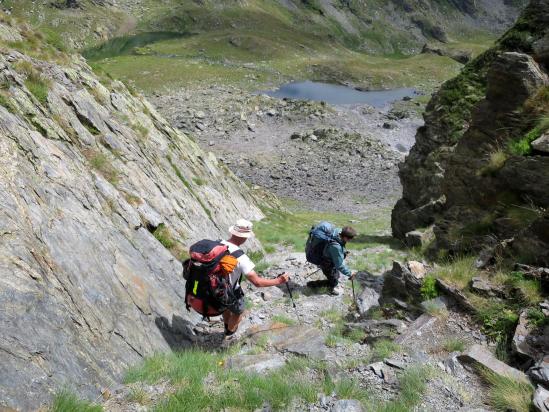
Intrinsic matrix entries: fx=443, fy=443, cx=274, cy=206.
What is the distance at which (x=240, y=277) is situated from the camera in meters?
8.30

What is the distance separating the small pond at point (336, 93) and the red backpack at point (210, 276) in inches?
3187

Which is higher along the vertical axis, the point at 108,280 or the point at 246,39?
the point at 108,280

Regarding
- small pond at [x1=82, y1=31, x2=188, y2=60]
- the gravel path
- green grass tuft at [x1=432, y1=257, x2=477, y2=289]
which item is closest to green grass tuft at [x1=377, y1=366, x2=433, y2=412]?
green grass tuft at [x1=432, y1=257, x2=477, y2=289]

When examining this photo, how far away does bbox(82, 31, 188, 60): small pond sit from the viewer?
139m

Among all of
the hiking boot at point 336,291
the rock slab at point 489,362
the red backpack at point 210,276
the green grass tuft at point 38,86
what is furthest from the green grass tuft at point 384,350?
the green grass tuft at point 38,86

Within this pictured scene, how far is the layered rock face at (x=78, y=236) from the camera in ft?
18.5

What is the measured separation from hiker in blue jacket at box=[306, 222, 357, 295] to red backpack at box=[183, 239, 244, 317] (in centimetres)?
454

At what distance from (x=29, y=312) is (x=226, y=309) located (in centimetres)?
351

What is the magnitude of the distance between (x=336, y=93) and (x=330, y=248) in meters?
91.6

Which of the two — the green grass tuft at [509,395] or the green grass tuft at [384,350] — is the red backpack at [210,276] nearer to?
the green grass tuft at [384,350]

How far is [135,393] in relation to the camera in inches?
226

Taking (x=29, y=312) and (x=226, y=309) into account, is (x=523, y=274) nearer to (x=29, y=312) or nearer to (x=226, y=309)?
(x=226, y=309)

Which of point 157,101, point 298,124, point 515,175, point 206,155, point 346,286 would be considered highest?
point 515,175

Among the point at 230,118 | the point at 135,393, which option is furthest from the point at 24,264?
the point at 230,118
